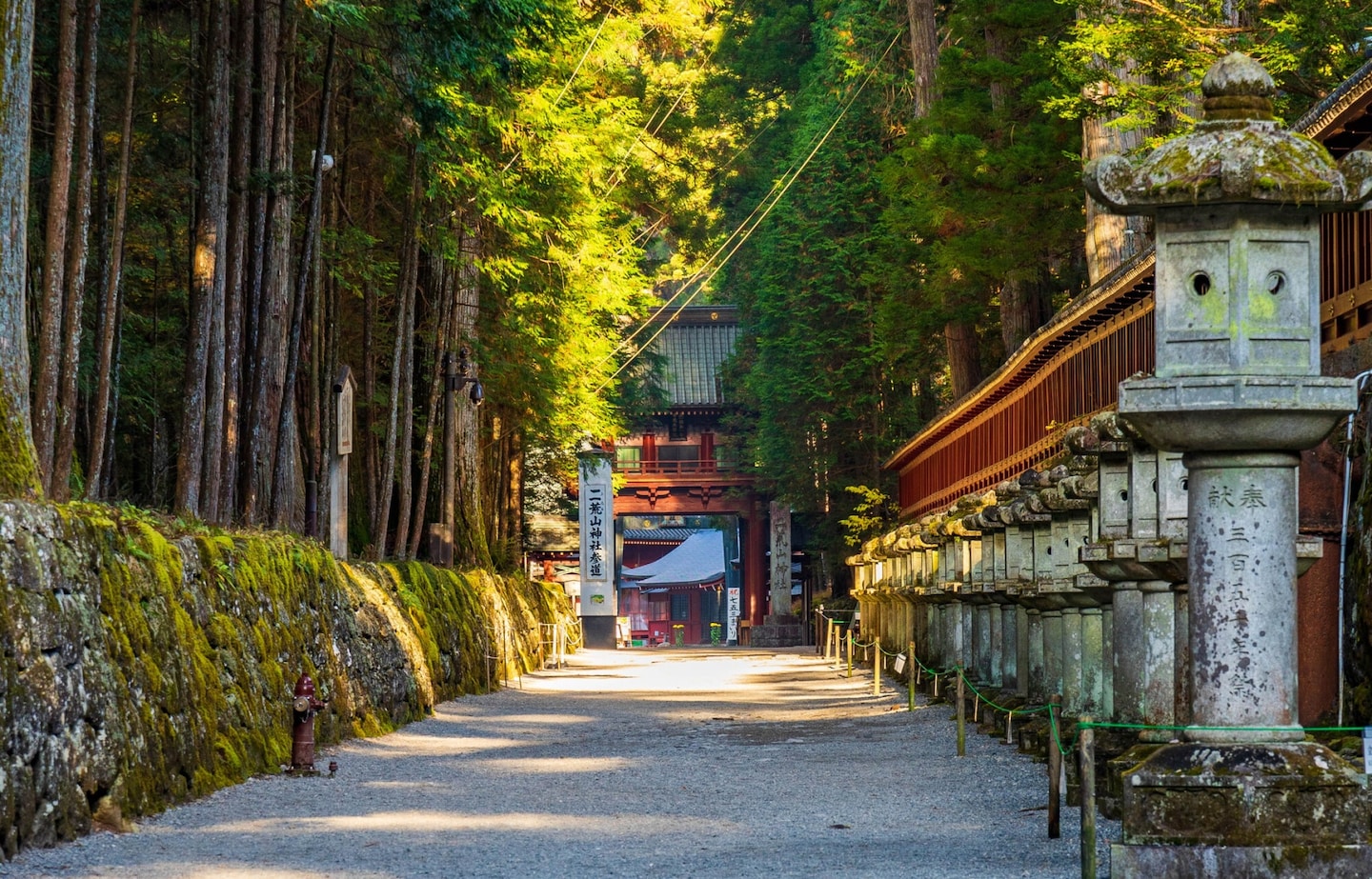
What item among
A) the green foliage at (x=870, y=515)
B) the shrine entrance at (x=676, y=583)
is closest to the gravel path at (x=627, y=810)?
the green foliage at (x=870, y=515)

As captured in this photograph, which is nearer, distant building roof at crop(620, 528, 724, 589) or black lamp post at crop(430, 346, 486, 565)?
black lamp post at crop(430, 346, 486, 565)

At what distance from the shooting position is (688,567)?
70.6 m

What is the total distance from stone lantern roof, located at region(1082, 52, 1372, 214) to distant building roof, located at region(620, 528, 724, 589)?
60.0 meters

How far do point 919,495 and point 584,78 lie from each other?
42.1 feet

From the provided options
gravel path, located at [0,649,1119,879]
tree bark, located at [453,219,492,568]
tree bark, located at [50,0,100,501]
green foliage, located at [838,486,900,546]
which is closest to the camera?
gravel path, located at [0,649,1119,879]

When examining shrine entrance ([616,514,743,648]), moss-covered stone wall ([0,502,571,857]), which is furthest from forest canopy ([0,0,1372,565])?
shrine entrance ([616,514,743,648])

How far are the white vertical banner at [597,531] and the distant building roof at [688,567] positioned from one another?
2119 cm

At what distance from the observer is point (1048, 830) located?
33.9 feet

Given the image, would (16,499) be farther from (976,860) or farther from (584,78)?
(584,78)

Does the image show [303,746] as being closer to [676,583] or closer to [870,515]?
[870,515]

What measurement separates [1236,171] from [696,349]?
5283cm

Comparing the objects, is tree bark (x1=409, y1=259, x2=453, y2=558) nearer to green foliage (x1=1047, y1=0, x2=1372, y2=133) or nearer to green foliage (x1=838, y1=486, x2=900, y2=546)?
green foliage (x1=1047, y1=0, x2=1372, y2=133)

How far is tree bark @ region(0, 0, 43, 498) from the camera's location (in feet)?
35.3

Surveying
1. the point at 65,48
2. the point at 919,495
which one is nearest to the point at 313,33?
the point at 65,48
